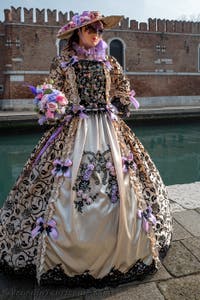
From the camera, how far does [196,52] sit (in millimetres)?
18609

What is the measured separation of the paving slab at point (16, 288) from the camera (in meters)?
1.62

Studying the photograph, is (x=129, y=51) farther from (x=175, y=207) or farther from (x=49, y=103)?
(x=49, y=103)

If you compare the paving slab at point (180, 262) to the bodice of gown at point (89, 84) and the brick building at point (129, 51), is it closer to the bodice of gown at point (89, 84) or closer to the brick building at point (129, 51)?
the bodice of gown at point (89, 84)

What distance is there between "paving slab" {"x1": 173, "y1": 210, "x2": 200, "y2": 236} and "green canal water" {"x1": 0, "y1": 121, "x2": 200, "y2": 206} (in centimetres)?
320

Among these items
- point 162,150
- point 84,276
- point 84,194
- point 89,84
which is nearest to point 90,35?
point 89,84

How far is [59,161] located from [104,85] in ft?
1.82

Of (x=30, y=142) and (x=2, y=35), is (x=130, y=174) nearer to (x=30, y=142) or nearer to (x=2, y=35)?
(x=30, y=142)

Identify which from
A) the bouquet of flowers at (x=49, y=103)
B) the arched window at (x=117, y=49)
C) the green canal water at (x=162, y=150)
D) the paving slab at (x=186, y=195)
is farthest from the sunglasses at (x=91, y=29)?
the arched window at (x=117, y=49)

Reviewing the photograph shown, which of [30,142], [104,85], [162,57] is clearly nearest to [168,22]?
[162,57]

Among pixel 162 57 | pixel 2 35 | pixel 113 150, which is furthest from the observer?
pixel 162 57

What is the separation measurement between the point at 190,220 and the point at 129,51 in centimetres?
1550

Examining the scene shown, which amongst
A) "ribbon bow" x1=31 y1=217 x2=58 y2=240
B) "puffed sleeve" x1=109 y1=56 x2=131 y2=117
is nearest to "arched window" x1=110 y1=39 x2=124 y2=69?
"puffed sleeve" x1=109 y1=56 x2=131 y2=117

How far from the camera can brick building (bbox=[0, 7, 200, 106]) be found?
1513 cm
